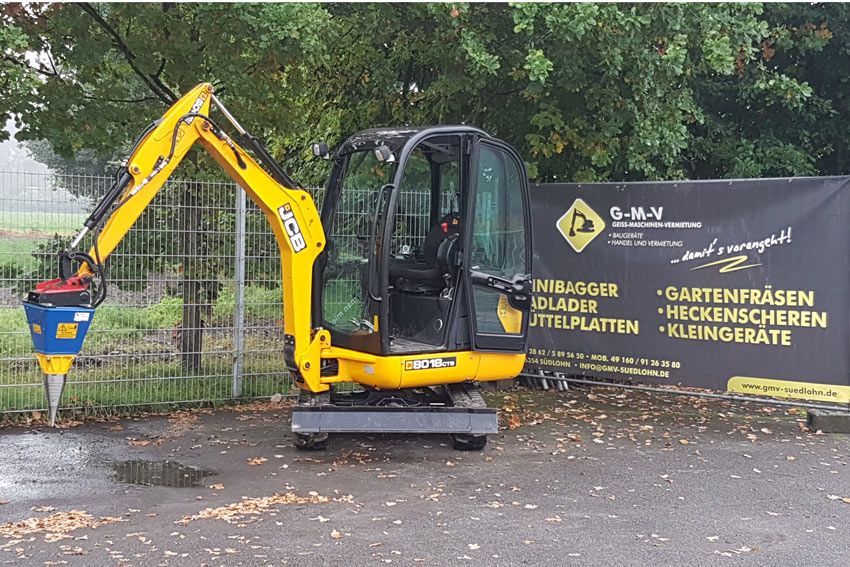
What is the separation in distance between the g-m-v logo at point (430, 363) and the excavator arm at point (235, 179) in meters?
0.79

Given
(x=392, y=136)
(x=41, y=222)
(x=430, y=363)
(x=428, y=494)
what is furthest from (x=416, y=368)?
(x=41, y=222)

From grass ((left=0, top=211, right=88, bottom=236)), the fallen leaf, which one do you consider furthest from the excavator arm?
the fallen leaf

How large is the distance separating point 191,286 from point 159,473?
103 inches

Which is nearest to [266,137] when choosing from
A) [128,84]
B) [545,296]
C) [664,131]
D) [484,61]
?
[128,84]

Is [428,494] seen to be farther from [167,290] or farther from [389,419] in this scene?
[167,290]

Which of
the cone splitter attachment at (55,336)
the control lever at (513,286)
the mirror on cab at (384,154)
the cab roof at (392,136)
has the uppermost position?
the cab roof at (392,136)

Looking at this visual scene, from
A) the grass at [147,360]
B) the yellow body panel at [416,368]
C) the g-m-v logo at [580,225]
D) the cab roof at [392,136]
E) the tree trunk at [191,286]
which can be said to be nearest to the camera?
the yellow body panel at [416,368]

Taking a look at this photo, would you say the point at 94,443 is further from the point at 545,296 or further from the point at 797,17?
the point at 797,17

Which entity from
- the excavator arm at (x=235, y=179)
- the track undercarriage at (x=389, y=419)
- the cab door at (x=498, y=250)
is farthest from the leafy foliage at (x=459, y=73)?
the track undercarriage at (x=389, y=419)

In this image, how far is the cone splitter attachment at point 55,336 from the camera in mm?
5492

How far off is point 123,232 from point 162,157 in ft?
2.19

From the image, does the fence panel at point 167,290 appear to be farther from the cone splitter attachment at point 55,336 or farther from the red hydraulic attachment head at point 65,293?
the cone splitter attachment at point 55,336

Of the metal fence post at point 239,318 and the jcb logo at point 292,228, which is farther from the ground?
the jcb logo at point 292,228

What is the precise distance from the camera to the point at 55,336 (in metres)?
5.50
